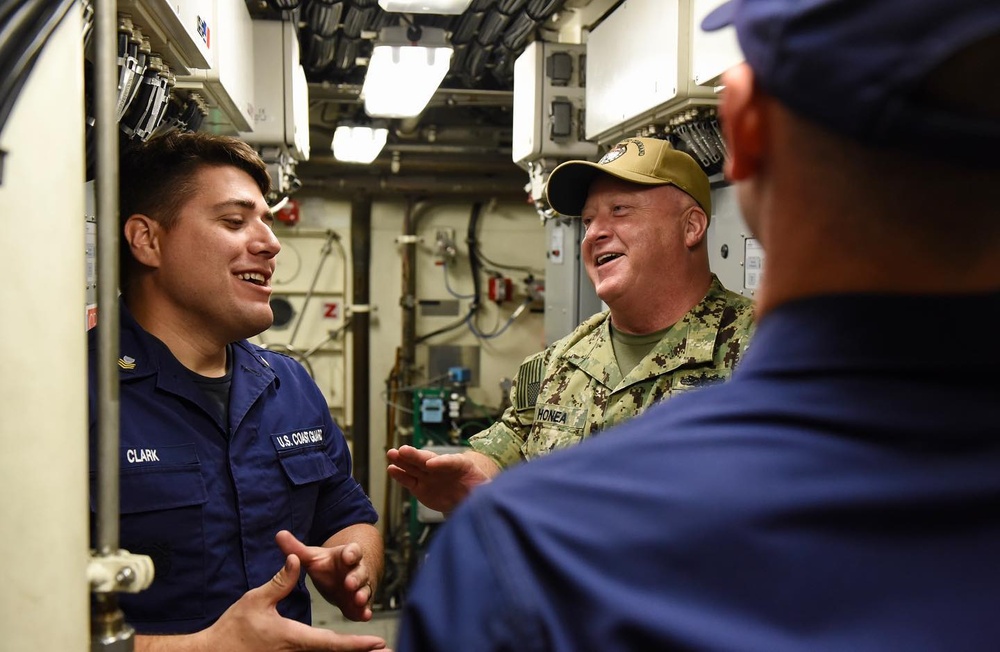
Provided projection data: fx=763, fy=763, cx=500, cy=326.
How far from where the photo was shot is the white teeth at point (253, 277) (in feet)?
5.87

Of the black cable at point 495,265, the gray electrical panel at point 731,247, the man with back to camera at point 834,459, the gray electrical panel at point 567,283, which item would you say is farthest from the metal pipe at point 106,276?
the black cable at point 495,265

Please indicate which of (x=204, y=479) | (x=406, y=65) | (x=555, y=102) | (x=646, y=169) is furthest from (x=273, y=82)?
(x=204, y=479)

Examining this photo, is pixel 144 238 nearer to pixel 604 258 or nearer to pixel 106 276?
pixel 106 276

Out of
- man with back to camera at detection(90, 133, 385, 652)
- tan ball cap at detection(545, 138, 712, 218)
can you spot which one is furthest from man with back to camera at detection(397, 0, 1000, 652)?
tan ball cap at detection(545, 138, 712, 218)

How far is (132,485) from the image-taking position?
1.47 metres

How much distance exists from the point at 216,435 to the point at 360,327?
13.8 feet

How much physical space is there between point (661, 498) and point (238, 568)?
1.32m

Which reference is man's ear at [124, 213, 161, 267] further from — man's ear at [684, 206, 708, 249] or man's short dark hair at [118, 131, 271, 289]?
man's ear at [684, 206, 708, 249]

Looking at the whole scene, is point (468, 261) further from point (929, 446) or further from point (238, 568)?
point (929, 446)

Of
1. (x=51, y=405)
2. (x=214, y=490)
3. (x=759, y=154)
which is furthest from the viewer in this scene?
(x=214, y=490)

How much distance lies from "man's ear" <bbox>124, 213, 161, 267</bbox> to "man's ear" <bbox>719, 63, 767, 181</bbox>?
147 centimetres

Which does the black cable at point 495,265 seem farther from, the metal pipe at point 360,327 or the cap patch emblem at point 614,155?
the cap patch emblem at point 614,155

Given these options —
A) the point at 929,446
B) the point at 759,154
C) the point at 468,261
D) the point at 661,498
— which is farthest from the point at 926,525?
the point at 468,261

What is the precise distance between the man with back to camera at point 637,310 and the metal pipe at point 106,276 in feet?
3.90
